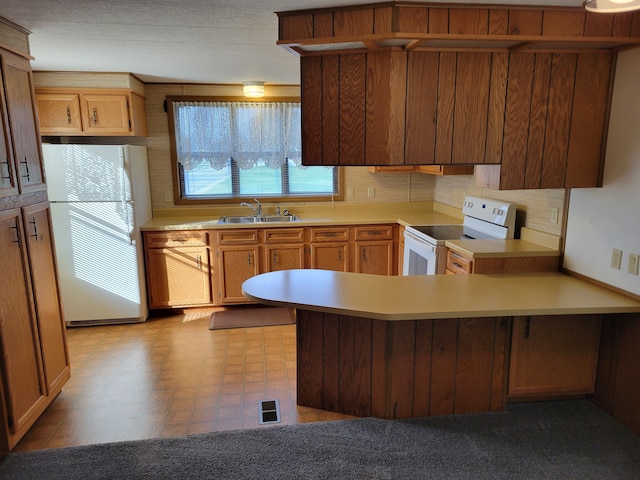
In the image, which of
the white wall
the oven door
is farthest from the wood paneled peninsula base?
the oven door

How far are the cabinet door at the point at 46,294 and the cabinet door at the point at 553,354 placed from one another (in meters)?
2.78

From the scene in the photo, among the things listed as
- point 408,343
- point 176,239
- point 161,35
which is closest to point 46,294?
point 176,239

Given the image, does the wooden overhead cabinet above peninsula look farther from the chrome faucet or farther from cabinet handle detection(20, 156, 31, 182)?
the chrome faucet

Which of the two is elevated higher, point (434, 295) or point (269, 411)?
point (434, 295)

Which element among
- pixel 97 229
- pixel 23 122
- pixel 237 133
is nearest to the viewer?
pixel 23 122

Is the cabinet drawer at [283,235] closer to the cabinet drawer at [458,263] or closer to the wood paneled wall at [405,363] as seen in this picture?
the cabinet drawer at [458,263]

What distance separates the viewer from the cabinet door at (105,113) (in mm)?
3828

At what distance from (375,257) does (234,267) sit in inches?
56.3

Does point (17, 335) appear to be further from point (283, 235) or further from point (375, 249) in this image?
point (375, 249)

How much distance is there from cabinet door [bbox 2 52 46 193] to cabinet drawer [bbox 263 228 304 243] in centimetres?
199

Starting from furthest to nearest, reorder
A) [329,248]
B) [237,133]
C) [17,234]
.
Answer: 1. [237,133]
2. [329,248]
3. [17,234]

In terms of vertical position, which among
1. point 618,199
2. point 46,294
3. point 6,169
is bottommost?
point 46,294

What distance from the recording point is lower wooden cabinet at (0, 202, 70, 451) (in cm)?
221

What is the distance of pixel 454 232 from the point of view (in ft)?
12.0
